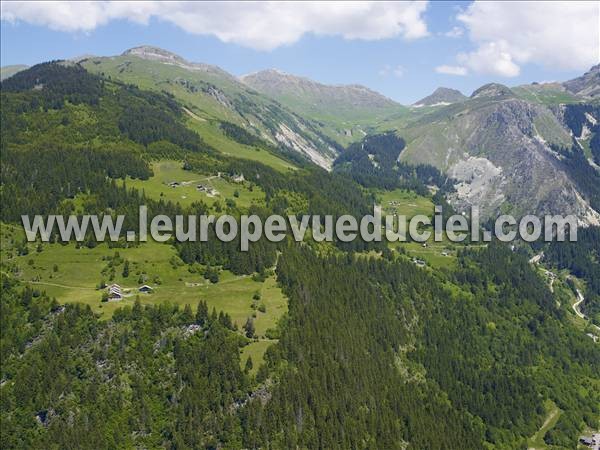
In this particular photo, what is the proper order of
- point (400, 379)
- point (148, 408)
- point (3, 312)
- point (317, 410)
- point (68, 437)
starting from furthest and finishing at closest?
point (400, 379) → point (3, 312) → point (317, 410) → point (148, 408) → point (68, 437)

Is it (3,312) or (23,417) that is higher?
(3,312)

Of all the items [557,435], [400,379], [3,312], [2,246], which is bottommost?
[557,435]

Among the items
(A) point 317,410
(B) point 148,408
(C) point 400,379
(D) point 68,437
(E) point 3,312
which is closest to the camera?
(D) point 68,437

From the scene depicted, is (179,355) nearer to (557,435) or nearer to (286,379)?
(286,379)

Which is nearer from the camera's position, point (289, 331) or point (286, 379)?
point (286, 379)

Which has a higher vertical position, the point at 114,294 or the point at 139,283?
the point at 139,283

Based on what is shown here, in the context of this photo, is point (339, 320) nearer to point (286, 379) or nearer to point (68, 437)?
point (286, 379)

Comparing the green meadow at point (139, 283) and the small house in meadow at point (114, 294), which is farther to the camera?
the green meadow at point (139, 283)

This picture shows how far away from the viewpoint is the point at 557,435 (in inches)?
7461

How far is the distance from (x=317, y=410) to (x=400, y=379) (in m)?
45.6

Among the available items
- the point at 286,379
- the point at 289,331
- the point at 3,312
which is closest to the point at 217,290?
the point at 289,331

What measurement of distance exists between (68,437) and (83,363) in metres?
21.9

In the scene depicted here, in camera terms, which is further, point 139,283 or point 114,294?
point 139,283

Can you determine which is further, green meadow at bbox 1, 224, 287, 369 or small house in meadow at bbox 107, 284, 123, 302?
green meadow at bbox 1, 224, 287, 369
